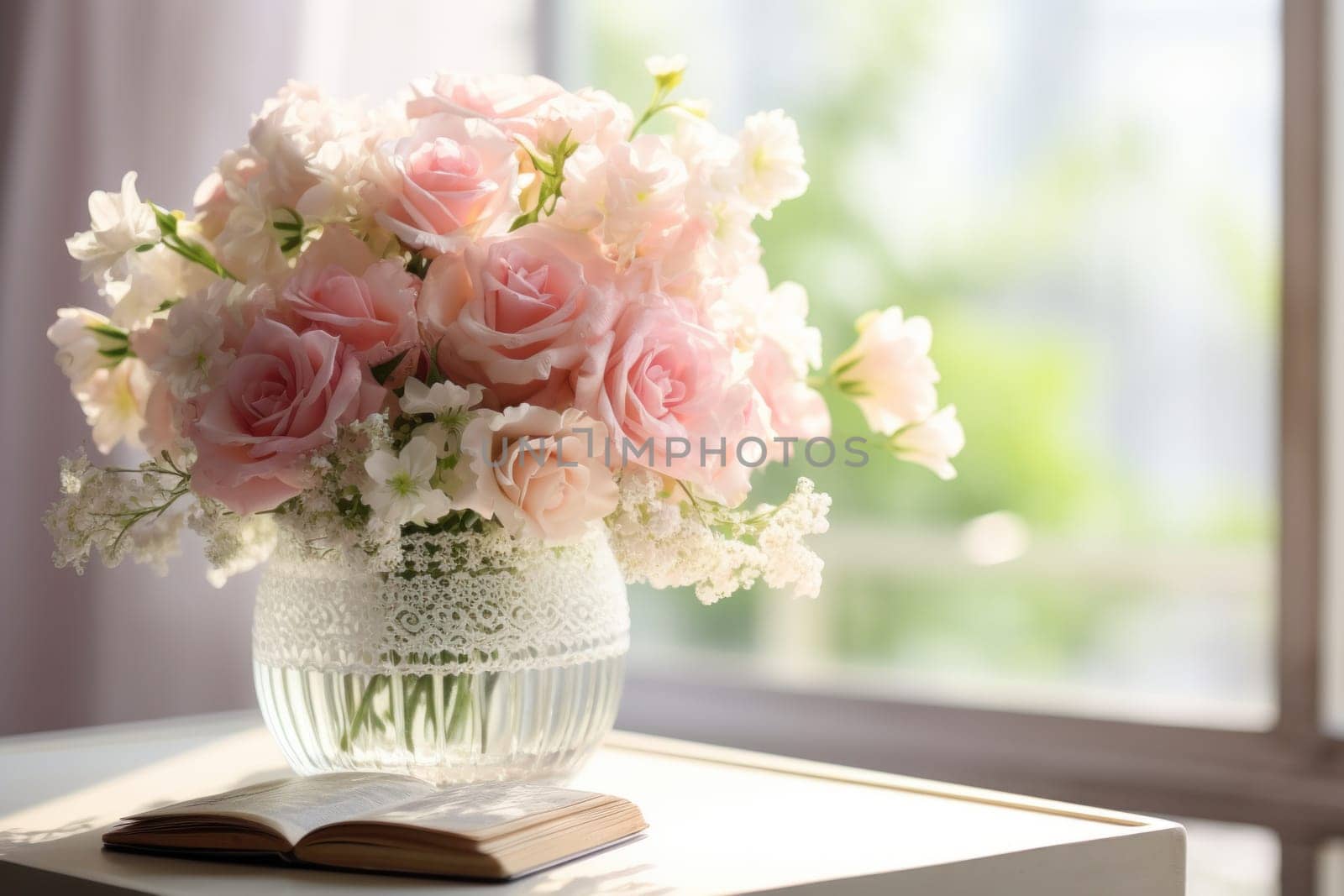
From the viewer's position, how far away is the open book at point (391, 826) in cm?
81

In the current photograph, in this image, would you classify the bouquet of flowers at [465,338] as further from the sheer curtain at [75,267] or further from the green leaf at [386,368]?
the sheer curtain at [75,267]

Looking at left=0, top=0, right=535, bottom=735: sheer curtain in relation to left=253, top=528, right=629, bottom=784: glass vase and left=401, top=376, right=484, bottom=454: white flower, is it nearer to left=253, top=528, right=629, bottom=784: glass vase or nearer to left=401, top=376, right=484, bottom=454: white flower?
left=253, top=528, right=629, bottom=784: glass vase

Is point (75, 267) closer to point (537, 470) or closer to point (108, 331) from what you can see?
point (108, 331)

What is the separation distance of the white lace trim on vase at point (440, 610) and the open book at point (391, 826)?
3.3 inches

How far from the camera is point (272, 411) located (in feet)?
2.93

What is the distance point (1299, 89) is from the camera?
59.4 inches

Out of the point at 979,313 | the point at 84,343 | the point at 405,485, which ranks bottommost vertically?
the point at 405,485

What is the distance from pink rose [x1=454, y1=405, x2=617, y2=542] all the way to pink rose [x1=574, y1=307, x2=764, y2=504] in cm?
2

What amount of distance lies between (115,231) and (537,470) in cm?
34

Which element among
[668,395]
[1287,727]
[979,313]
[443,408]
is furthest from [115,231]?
[1287,727]

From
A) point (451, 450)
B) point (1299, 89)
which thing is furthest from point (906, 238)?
point (451, 450)

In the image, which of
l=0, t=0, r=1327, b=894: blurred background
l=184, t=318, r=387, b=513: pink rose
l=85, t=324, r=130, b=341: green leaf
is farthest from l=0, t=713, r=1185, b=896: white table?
l=0, t=0, r=1327, b=894: blurred background

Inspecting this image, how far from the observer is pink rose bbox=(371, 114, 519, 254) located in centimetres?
93

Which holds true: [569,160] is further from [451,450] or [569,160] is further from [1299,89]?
[1299,89]
